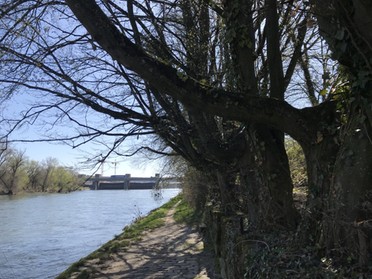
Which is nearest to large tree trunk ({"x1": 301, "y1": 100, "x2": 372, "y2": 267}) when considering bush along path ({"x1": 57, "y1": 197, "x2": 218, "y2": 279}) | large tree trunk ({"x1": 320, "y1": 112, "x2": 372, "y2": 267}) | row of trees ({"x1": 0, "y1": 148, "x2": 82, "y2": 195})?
large tree trunk ({"x1": 320, "y1": 112, "x2": 372, "y2": 267})

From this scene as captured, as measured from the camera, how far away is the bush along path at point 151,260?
11.4 m

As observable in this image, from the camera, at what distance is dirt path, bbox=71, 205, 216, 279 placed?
36.9 ft

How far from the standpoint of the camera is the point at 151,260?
1370 cm

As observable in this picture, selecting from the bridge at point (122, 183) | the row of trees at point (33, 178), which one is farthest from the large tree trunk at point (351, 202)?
the bridge at point (122, 183)

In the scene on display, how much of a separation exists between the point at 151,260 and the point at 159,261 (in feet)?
1.57

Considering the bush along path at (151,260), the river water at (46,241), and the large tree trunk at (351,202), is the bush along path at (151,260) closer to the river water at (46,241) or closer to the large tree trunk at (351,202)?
the river water at (46,241)

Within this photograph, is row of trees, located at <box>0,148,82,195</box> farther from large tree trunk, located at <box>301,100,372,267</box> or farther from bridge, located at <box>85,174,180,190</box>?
large tree trunk, located at <box>301,100,372,267</box>

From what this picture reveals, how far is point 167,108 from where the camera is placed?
9438mm

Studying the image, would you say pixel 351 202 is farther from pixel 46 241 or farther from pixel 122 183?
pixel 122 183

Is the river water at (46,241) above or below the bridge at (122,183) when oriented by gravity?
below

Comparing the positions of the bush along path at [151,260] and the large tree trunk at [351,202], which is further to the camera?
the bush along path at [151,260]

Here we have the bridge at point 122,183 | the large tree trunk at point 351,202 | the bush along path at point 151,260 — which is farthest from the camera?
the bridge at point 122,183

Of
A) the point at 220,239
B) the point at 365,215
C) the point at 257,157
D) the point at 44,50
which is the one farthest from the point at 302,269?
the point at 44,50

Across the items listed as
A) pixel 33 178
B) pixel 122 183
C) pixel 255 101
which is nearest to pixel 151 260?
pixel 255 101
